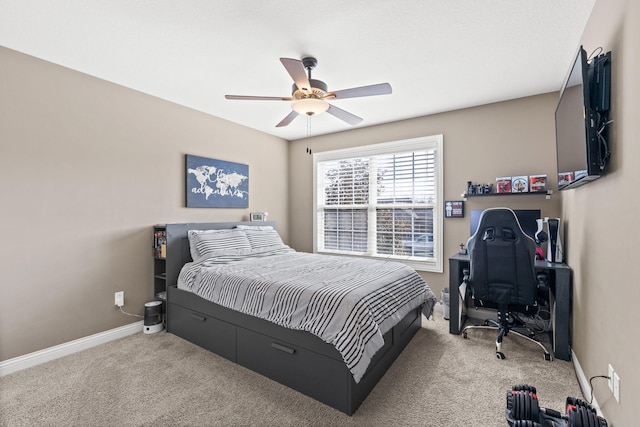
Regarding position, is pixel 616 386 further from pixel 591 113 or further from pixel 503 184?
pixel 503 184

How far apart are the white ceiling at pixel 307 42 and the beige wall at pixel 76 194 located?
0.89 feet

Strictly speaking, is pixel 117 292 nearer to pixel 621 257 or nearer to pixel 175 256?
pixel 175 256

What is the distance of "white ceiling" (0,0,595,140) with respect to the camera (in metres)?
1.92

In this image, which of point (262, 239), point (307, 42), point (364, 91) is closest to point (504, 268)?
point (364, 91)

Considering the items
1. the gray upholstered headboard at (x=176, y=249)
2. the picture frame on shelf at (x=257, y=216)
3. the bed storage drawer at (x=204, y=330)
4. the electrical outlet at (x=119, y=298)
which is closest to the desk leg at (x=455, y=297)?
the bed storage drawer at (x=204, y=330)

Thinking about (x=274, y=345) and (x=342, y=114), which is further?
(x=342, y=114)

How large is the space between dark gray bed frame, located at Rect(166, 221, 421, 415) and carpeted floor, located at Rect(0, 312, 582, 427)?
0.07 m

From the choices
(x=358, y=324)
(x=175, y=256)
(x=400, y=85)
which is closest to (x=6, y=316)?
(x=175, y=256)

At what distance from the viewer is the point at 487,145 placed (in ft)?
11.5

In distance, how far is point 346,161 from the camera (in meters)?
4.69

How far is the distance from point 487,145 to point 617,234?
2.25 m

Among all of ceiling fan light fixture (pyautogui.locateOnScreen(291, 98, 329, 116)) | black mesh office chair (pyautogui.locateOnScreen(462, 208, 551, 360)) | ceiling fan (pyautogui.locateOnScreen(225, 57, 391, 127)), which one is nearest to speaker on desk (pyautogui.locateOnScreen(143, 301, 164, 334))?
ceiling fan (pyautogui.locateOnScreen(225, 57, 391, 127))

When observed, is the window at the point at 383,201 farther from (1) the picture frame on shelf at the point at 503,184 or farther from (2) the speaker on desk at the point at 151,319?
(2) the speaker on desk at the point at 151,319

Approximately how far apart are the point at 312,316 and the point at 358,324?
316 millimetres
